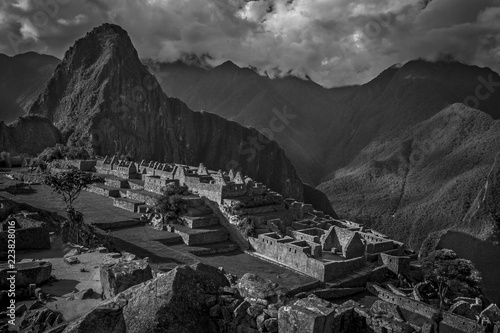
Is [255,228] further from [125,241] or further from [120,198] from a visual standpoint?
[120,198]

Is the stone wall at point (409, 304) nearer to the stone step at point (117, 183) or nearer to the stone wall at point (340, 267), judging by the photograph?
the stone wall at point (340, 267)

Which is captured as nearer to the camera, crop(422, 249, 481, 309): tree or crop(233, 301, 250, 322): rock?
crop(233, 301, 250, 322): rock

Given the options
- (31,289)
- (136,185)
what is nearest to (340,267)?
(31,289)

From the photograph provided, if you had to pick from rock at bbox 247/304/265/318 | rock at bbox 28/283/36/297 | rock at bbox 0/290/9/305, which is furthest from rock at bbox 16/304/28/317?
rock at bbox 247/304/265/318

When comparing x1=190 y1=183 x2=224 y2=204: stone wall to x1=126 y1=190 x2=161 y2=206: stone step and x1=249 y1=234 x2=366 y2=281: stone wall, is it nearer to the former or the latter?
x1=126 y1=190 x2=161 y2=206: stone step

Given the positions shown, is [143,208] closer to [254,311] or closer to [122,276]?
[122,276]

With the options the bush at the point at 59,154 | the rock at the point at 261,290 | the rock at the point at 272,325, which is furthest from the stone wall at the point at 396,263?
the bush at the point at 59,154

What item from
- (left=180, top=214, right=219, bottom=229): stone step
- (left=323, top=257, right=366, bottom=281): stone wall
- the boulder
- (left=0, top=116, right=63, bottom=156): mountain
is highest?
(left=0, top=116, right=63, bottom=156): mountain
